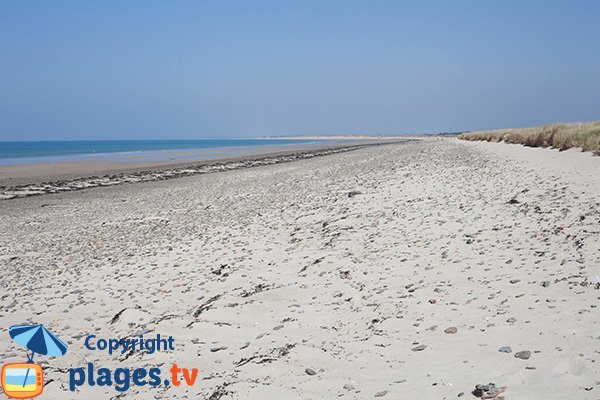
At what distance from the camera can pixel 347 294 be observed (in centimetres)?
579

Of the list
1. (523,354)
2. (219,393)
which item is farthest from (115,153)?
(523,354)

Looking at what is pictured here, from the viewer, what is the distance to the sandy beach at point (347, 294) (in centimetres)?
383

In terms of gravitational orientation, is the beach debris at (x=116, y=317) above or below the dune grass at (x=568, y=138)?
below

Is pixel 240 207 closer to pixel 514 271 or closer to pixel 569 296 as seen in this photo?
pixel 514 271

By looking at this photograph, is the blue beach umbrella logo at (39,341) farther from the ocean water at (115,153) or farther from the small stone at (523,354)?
the ocean water at (115,153)

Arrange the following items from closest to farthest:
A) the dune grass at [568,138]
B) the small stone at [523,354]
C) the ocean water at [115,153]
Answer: the small stone at [523,354] → the dune grass at [568,138] → the ocean water at [115,153]

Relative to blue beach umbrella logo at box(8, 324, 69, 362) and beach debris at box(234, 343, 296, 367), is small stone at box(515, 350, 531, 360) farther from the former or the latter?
blue beach umbrella logo at box(8, 324, 69, 362)

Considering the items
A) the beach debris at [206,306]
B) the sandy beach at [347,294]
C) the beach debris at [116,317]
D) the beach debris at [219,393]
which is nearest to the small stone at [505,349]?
the sandy beach at [347,294]

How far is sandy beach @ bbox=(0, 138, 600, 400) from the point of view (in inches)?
151

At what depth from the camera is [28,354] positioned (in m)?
5.07

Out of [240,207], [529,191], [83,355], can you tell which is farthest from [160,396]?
[240,207]

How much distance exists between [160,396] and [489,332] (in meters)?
2.89

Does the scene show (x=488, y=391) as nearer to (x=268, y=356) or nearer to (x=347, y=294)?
(x=268, y=356)

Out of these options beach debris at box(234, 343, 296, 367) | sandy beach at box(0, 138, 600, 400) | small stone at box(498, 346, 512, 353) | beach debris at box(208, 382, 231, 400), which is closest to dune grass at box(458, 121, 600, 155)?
sandy beach at box(0, 138, 600, 400)
